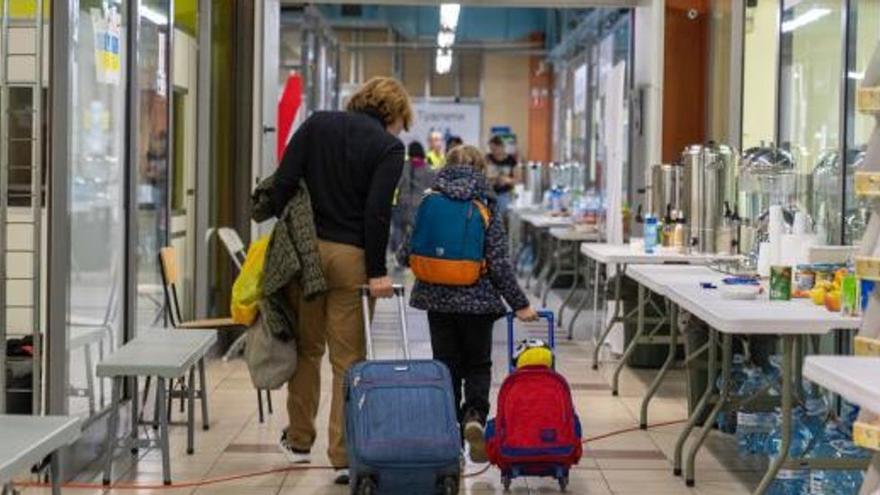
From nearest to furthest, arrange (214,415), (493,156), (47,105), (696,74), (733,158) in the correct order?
(47,105) < (214,415) < (733,158) < (696,74) < (493,156)

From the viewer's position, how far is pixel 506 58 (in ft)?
72.0

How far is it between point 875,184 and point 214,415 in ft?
13.5

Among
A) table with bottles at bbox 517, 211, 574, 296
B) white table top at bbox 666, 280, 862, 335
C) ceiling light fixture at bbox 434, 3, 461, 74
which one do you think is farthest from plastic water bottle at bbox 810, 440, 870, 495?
ceiling light fixture at bbox 434, 3, 461, 74

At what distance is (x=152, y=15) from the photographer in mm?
6578

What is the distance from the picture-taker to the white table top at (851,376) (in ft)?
7.85

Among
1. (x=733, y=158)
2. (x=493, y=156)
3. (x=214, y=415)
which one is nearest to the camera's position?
(x=214, y=415)

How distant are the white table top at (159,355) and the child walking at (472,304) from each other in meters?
0.89

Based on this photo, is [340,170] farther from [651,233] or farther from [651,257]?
[651,233]

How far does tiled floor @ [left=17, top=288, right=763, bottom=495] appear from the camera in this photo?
5.16 meters

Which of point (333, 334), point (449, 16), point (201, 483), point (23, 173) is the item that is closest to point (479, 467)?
point (333, 334)

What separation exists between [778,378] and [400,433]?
204 centimetres

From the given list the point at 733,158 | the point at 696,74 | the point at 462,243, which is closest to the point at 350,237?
the point at 462,243

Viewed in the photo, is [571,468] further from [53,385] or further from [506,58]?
[506,58]

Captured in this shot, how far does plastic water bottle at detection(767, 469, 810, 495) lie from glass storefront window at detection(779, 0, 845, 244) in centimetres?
142
